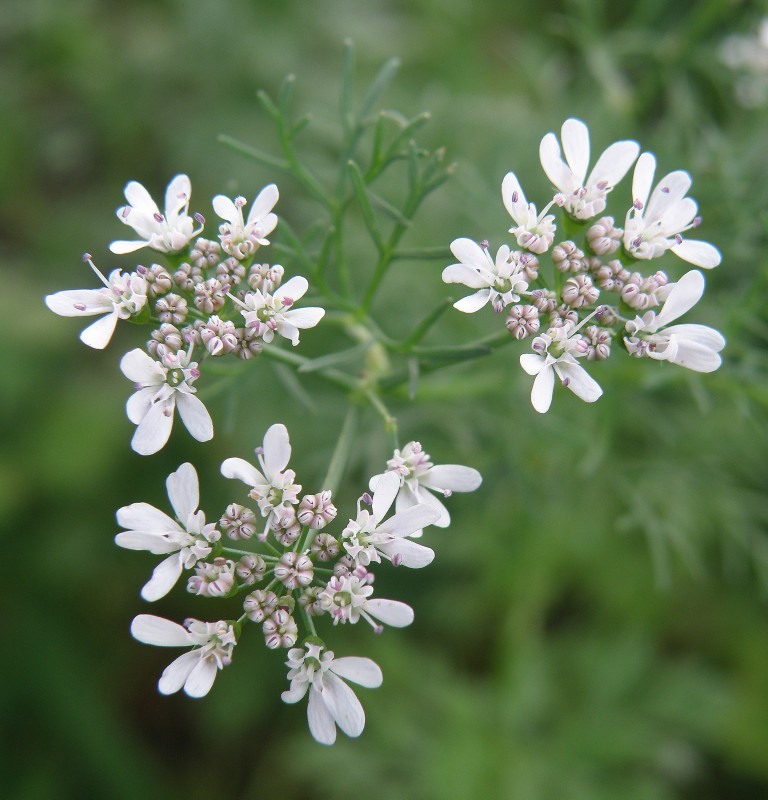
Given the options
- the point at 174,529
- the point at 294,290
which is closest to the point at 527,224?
the point at 294,290

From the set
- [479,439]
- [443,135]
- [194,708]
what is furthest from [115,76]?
[194,708]

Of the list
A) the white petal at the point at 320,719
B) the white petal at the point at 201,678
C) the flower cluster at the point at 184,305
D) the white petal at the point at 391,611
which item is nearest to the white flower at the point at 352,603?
the white petal at the point at 391,611

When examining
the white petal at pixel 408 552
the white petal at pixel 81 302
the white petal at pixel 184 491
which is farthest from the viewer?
the white petal at pixel 81 302

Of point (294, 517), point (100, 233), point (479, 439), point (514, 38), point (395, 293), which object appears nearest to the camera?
point (294, 517)

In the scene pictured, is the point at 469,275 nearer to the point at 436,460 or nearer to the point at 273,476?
the point at 273,476

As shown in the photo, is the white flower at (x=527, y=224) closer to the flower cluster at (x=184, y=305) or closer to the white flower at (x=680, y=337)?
the white flower at (x=680, y=337)

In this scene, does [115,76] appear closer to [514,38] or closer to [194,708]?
[514,38]
